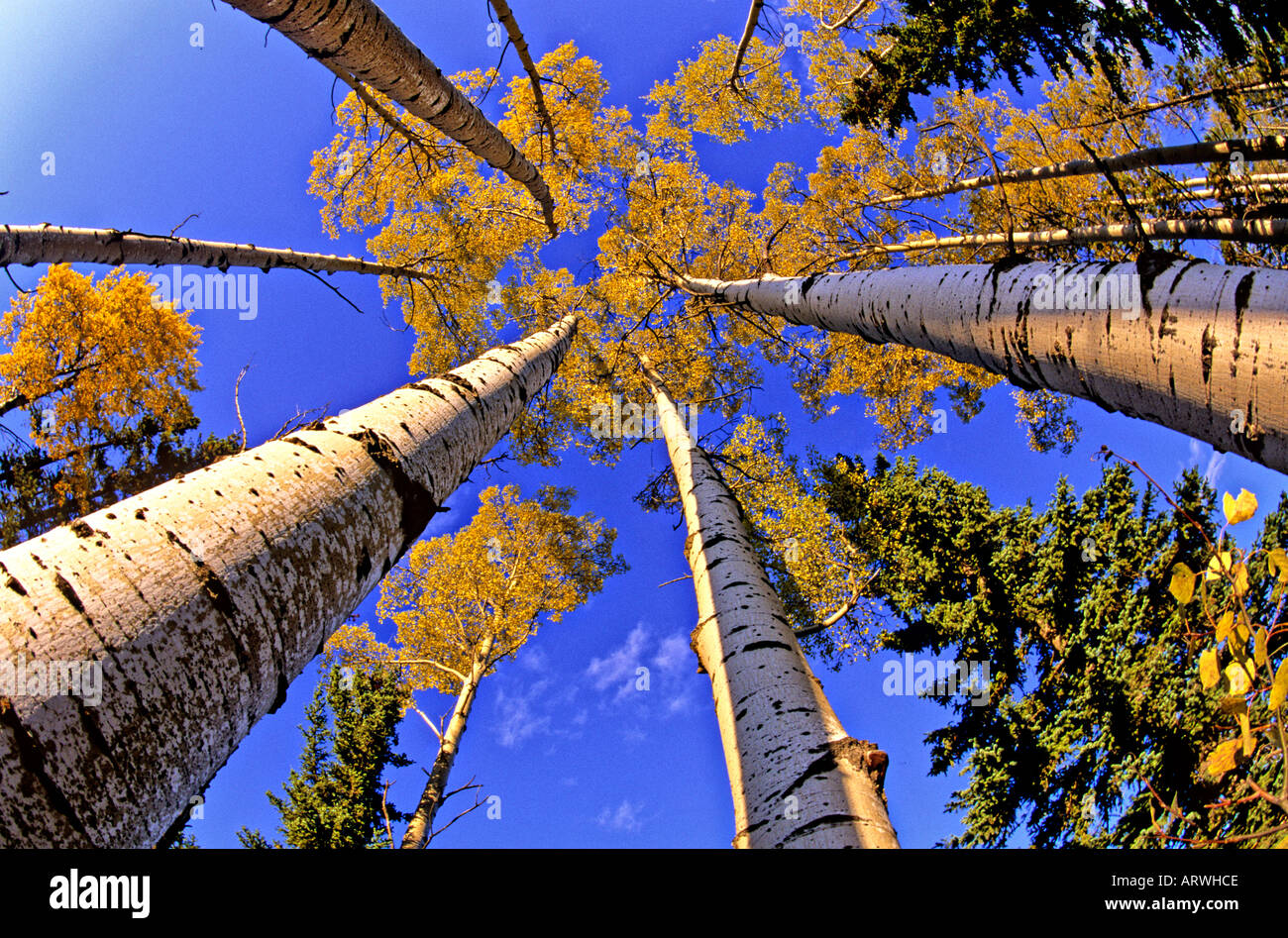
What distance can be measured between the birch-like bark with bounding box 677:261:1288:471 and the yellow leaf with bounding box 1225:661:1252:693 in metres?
0.50

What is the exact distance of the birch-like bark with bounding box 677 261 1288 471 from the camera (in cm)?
116

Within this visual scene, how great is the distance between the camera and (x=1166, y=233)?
567 centimetres

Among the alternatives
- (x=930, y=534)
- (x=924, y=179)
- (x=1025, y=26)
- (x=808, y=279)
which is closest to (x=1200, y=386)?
(x=808, y=279)

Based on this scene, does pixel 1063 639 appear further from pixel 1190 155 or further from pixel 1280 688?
pixel 1280 688

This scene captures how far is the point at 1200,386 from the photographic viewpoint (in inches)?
49.1

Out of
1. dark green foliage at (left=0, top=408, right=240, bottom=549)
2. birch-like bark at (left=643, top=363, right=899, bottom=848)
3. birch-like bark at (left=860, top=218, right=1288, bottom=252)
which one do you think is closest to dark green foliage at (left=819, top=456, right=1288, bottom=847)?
birch-like bark at (left=860, top=218, right=1288, bottom=252)

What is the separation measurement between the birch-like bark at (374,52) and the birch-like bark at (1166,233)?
4236mm

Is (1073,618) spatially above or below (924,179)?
below

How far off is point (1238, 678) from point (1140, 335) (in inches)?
34.6

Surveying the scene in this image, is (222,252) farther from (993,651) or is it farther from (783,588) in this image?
(993,651)

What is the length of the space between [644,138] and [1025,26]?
574 centimetres

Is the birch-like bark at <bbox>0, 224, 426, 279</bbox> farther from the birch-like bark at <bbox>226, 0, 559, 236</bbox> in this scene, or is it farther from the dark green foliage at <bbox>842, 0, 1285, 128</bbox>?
the dark green foliage at <bbox>842, 0, 1285, 128</bbox>

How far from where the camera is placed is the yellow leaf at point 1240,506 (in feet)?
3.45

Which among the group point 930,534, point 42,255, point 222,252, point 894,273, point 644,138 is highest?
point 644,138
